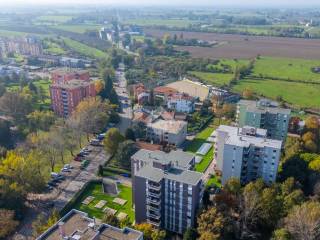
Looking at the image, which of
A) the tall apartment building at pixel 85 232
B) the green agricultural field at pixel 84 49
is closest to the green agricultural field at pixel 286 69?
the green agricultural field at pixel 84 49

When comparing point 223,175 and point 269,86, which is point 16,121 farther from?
point 269,86

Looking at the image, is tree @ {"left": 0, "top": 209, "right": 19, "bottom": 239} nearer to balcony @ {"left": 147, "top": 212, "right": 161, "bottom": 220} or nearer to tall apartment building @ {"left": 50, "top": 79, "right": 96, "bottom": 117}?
balcony @ {"left": 147, "top": 212, "right": 161, "bottom": 220}

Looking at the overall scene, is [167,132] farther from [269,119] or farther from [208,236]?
[208,236]

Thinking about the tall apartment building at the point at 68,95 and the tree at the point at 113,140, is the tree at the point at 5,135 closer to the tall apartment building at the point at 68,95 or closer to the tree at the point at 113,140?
the tall apartment building at the point at 68,95

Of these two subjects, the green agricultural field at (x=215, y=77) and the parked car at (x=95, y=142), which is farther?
the green agricultural field at (x=215, y=77)

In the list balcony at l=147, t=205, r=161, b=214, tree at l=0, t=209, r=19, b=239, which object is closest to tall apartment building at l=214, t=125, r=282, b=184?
balcony at l=147, t=205, r=161, b=214

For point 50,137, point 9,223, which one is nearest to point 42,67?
point 50,137
